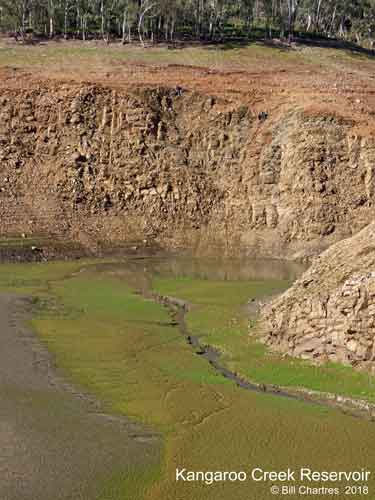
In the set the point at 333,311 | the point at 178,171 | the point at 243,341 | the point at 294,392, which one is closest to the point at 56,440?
the point at 294,392

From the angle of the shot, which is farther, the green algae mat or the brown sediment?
the brown sediment

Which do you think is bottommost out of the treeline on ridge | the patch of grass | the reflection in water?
the reflection in water

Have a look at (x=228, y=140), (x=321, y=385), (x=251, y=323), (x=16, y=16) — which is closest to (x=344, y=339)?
(x=321, y=385)

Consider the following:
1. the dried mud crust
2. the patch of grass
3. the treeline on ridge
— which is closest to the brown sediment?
the patch of grass

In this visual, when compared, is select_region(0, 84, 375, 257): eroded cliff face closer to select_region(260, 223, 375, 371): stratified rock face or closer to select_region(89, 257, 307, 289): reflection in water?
select_region(89, 257, 307, 289): reflection in water

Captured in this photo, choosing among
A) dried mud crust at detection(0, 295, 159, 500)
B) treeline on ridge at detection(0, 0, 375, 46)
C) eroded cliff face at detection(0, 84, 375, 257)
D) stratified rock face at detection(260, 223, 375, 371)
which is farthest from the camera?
treeline on ridge at detection(0, 0, 375, 46)

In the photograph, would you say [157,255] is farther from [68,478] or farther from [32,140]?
[68,478]
